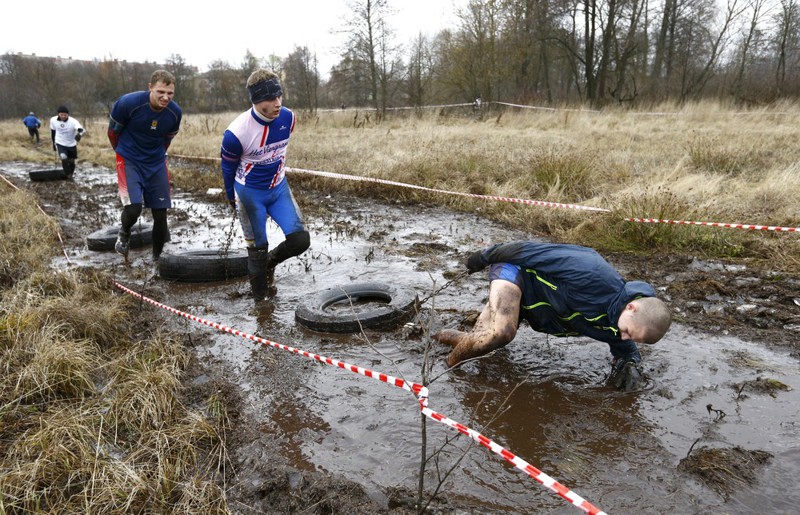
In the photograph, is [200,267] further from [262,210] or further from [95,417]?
[95,417]

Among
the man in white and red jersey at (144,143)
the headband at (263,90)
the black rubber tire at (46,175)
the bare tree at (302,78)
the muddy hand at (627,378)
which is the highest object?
the bare tree at (302,78)

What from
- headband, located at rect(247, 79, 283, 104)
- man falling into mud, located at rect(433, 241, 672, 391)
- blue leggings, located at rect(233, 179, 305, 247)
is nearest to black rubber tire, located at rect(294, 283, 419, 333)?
blue leggings, located at rect(233, 179, 305, 247)

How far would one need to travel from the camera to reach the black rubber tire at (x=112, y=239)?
7199 millimetres

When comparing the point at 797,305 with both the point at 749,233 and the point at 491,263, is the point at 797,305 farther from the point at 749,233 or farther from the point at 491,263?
the point at 491,263

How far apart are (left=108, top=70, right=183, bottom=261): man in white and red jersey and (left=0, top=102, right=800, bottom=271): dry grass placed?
463cm

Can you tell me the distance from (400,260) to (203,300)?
2.37 meters

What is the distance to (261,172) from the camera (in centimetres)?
484

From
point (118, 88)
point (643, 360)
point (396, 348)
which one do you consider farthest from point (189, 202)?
point (118, 88)

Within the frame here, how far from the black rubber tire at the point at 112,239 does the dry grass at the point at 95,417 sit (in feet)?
7.59

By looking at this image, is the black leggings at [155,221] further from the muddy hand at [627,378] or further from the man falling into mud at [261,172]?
the muddy hand at [627,378]

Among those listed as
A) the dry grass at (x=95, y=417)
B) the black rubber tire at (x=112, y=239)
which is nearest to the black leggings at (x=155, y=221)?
the black rubber tire at (x=112, y=239)

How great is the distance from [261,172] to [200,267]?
1.65 m

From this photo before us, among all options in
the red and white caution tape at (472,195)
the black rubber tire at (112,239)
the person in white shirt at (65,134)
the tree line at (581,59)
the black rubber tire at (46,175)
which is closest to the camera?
the red and white caution tape at (472,195)

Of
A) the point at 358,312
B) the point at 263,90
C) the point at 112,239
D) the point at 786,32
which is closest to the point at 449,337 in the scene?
the point at 358,312
